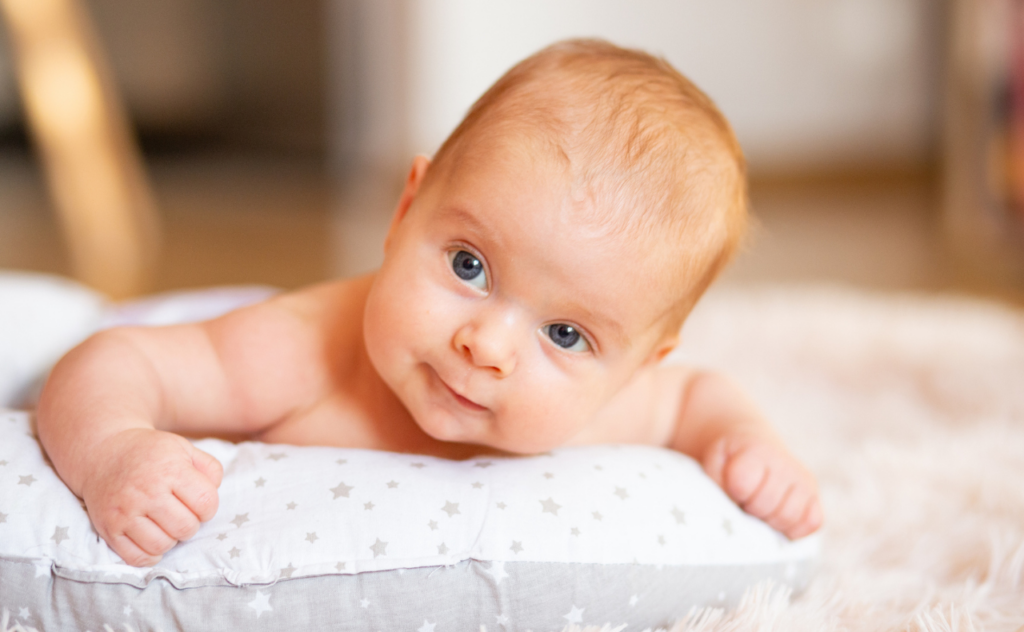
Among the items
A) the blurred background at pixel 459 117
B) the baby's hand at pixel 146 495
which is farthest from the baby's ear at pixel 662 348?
the blurred background at pixel 459 117

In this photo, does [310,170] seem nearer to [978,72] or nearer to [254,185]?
[254,185]

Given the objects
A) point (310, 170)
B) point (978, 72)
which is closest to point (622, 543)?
point (978, 72)

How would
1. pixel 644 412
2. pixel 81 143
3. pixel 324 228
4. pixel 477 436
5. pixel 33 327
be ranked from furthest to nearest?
1. pixel 324 228
2. pixel 81 143
3. pixel 33 327
4. pixel 644 412
5. pixel 477 436

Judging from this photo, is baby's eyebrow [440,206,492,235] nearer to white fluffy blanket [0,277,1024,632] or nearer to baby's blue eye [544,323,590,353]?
baby's blue eye [544,323,590,353]

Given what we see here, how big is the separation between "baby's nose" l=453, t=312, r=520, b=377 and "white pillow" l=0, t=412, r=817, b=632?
9cm

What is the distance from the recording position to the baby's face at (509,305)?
0.62m

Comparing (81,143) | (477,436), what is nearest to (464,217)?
(477,436)

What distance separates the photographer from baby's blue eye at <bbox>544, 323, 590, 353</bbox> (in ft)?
2.15

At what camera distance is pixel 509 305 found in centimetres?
63

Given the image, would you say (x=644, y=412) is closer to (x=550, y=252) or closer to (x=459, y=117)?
(x=550, y=252)

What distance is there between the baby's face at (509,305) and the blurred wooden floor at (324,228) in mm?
1252

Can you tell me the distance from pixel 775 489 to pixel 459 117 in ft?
8.07

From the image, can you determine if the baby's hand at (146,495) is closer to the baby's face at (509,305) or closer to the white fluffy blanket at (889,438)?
the baby's face at (509,305)

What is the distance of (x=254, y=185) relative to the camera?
3613 millimetres
